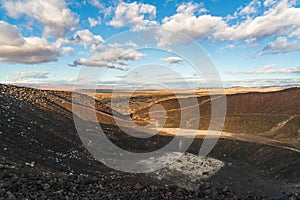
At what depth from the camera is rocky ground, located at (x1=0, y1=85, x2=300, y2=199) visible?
43.1 feet

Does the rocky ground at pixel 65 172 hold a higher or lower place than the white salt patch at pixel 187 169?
higher

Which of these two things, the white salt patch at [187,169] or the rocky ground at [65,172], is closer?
the rocky ground at [65,172]

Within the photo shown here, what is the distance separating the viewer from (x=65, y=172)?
758 inches

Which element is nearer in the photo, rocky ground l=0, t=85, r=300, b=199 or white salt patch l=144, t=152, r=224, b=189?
rocky ground l=0, t=85, r=300, b=199

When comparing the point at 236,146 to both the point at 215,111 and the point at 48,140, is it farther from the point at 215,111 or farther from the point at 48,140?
the point at 215,111

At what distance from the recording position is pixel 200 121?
61938 mm

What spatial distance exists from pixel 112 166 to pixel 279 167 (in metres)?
18.4

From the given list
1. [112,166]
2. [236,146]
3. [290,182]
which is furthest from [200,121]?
[112,166]

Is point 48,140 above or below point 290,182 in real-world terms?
above

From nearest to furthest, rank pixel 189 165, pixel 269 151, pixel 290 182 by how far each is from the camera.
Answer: pixel 290 182, pixel 189 165, pixel 269 151

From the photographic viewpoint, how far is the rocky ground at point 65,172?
1314 centimetres

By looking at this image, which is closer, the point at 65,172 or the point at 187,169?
the point at 65,172

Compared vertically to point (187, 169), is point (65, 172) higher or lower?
higher

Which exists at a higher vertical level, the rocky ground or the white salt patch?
the rocky ground
